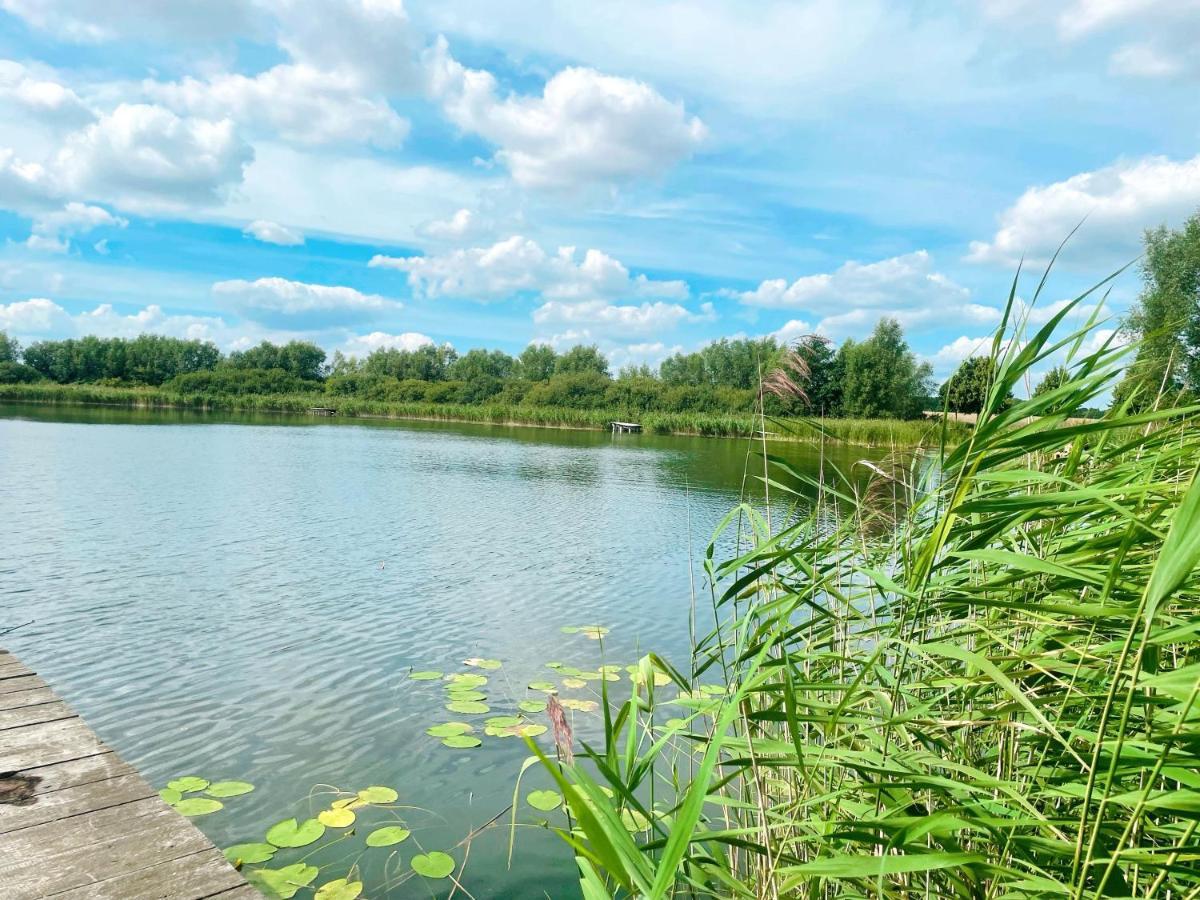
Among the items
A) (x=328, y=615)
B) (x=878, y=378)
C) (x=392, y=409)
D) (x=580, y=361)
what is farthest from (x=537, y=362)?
(x=328, y=615)

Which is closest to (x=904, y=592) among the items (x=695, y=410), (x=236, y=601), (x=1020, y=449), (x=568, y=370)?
(x=1020, y=449)

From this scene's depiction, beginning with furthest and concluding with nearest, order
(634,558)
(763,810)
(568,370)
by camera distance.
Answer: (568,370), (634,558), (763,810)

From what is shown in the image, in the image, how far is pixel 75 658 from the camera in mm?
6668

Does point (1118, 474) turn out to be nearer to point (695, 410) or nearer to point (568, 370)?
point (695, 410)

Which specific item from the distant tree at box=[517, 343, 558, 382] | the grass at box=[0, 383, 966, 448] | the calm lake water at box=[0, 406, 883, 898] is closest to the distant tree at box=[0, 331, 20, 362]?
the grass at box=[0, 383, 966, 448]

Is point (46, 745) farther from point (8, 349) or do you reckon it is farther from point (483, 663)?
point (8, 349)

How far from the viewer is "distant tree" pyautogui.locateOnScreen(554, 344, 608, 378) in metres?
112

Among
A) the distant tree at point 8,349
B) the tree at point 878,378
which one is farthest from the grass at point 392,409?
the distant tree at point 8,349

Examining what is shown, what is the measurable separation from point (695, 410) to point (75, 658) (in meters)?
67.0

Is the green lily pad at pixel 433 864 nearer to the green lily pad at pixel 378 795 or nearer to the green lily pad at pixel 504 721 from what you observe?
the green lily pad at pixel 378 795

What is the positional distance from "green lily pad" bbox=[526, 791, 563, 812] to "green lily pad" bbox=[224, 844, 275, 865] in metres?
1.52

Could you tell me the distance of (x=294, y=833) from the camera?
13.6 ft

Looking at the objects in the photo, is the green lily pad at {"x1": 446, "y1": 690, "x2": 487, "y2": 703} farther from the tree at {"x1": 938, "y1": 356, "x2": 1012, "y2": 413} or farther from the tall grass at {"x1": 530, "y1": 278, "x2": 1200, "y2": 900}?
the tree at {"x1": 938, "y1": 356, "x2": 1012, "y2": 413}

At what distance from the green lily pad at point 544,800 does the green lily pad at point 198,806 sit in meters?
1.86
